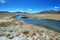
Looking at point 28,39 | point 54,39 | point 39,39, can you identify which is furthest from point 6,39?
point 54,39

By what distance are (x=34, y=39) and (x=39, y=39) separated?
605 mm

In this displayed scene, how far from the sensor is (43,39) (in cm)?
1431


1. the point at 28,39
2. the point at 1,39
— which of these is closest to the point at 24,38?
the point at 28,39

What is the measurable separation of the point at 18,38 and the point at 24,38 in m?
0.76

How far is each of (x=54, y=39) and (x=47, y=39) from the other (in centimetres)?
99

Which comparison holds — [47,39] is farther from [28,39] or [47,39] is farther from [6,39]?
[6,39]

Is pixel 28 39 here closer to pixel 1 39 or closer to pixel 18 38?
pixel 18 38

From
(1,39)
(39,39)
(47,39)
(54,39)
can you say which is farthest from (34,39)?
(1,39)

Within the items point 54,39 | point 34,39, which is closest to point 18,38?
point 34,39

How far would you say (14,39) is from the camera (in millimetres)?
14094

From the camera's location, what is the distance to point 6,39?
14.0 m

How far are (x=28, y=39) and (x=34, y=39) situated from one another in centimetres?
74

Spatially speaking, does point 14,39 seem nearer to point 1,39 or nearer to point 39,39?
point 1,39

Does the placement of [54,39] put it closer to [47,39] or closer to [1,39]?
[47,39]
